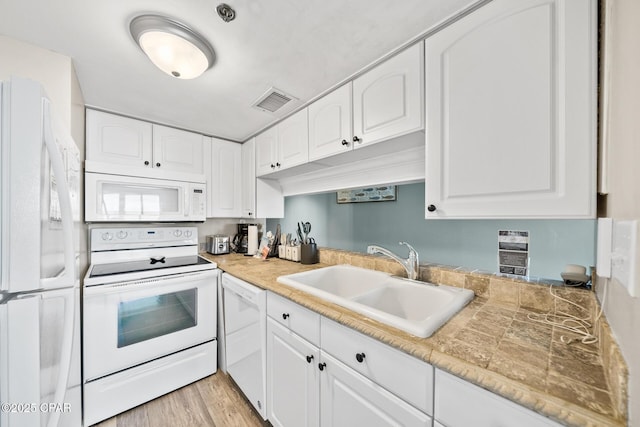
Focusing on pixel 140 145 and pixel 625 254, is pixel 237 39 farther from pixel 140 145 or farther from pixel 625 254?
pixel 625 254

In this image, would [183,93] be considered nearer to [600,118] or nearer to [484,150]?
[484,150]

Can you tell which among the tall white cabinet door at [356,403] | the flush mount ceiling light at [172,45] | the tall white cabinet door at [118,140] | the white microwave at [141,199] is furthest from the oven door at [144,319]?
the flush mount ceiling light at [172,45]

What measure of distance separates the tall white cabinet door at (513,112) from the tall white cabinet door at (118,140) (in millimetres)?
2241

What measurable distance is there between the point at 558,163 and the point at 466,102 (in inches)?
15.6

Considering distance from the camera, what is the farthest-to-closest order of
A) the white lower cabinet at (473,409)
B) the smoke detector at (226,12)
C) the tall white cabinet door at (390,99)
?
the tall white cabinet door at (390,99) < the smoke detector at (226,12) < the white lower cabinet at (473,409)

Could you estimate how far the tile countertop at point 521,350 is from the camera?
496 mm

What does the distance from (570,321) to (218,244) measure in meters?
2.57

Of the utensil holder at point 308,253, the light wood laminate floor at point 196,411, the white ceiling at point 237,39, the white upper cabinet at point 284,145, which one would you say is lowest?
the light wood laminate floor at point 196,411

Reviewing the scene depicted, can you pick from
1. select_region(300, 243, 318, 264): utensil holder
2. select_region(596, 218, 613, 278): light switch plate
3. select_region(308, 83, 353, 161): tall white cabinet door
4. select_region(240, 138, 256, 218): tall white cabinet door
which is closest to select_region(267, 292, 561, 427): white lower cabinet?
select_region(596, 218, 613, 278): light switch plate

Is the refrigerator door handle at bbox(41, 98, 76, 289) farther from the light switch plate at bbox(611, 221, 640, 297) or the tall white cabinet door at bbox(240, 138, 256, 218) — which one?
the tall white cabinet door at bbox(240, 138, 256, 218)

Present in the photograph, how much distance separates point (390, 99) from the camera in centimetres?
121

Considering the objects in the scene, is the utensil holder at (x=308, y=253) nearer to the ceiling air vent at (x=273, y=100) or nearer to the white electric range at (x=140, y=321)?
the white electric range at (x=140, y=321)

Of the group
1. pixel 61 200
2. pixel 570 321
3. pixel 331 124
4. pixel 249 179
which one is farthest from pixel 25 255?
pixel 249 179

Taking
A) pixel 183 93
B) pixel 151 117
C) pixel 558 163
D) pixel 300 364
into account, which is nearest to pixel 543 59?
pixel 558 163
